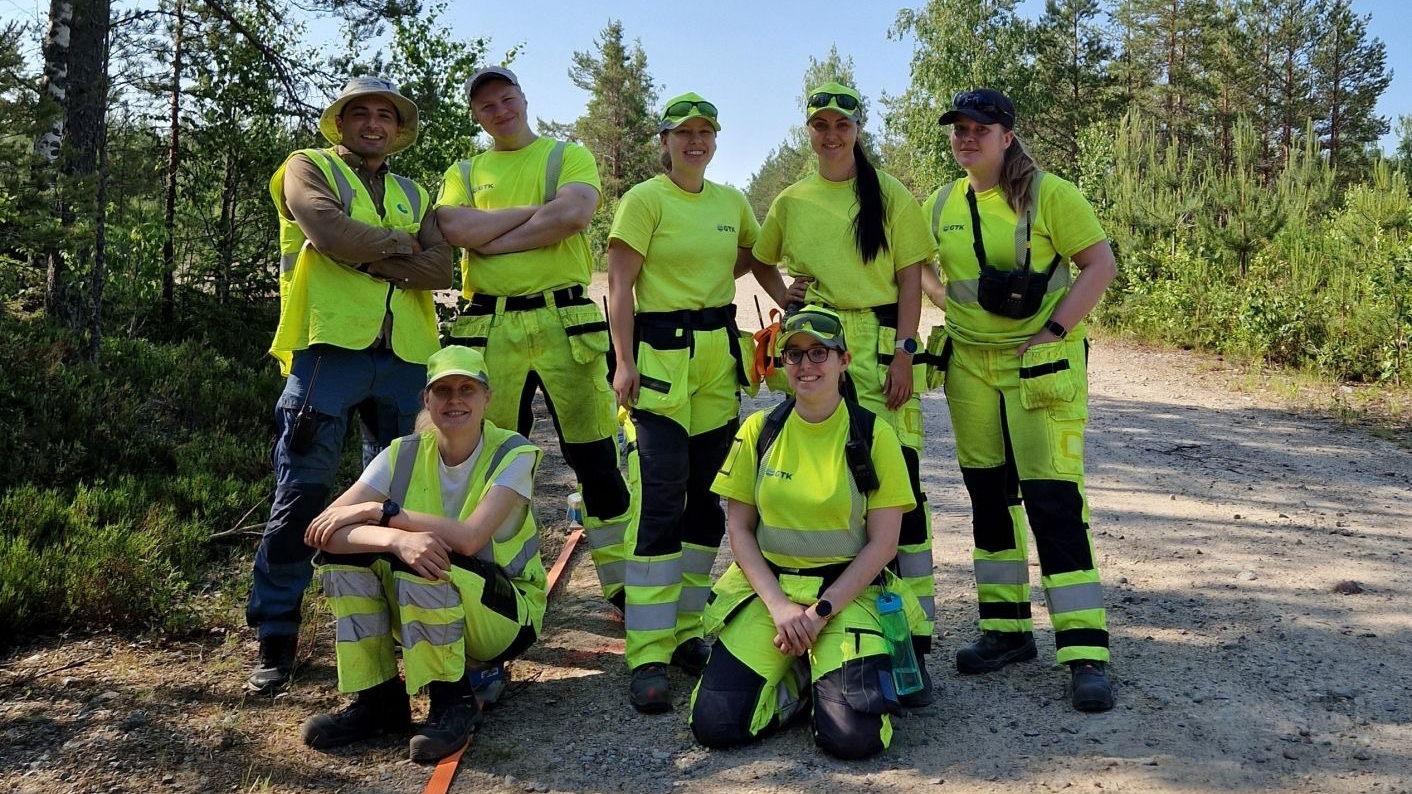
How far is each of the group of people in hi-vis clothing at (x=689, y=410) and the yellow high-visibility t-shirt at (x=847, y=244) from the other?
1cm

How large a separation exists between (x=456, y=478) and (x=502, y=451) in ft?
0.66

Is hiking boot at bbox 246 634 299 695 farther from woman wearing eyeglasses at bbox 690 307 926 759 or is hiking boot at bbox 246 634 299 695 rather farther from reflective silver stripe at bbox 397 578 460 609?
woman wearing eyeglasses at bbox 690 307 926 759

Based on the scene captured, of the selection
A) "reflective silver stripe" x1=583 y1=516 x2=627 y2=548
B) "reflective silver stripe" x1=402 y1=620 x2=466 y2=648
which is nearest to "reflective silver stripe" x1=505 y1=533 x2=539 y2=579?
"reflective silver stripe" x1=402 y1=620 x2=466 y2=648

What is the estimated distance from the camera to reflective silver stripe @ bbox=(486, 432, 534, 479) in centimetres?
368

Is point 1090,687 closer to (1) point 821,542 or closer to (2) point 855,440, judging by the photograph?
(1) point 821,542

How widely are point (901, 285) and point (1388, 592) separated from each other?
292 centimetres

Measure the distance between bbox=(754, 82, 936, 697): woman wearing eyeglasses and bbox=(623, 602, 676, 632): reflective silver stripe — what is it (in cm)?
99

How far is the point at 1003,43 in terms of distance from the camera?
29359 mm

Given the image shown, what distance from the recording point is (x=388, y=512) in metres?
3.46

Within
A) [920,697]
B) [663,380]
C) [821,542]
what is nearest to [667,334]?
[663,380]

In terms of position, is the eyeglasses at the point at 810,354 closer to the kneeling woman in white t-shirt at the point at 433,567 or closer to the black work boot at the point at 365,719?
the kneeling woman in white t-shirt at the point at 433,567

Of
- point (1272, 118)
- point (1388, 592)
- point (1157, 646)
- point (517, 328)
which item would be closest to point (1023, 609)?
point (1157, 646)

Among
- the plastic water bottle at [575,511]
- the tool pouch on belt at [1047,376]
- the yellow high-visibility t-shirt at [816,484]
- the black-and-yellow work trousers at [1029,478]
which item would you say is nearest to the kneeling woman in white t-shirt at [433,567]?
the yellow high-visibility t-shirt at [816,484]

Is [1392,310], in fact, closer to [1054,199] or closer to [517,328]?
[1054,199]
